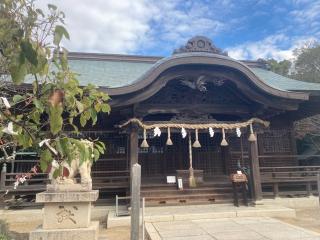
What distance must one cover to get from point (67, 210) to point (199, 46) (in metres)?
7.52

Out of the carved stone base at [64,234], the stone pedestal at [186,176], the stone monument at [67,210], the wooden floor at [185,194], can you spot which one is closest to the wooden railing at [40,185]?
the wooden floor at [185,194]

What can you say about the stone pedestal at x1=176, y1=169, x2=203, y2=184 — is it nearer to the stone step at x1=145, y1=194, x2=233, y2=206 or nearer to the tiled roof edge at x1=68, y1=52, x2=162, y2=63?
the stone step at x1=145, y1=194, x2=233, y2=206

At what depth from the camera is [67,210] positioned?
252 inches

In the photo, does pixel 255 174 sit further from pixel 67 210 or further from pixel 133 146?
pixel 67 210

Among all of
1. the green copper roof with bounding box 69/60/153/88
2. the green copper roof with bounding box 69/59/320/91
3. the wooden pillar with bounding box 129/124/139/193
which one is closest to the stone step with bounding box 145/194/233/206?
the wooden pillar with bounding box 129/124/139/193

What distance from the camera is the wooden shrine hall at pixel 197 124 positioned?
10.1m

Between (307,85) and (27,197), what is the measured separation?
13.4 m

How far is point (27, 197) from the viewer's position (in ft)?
→ 37.0

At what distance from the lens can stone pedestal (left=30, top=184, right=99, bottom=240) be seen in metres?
6.13

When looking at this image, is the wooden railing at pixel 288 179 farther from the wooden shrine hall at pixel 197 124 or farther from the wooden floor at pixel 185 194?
the wooden floor at pixel 185 194

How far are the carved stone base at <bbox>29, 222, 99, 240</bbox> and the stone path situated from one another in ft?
4.87

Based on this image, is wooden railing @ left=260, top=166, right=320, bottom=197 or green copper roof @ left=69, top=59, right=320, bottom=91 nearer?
wooden railing @ left=260, top=166, right=320, bottom=197

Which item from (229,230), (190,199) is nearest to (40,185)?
(190,199)

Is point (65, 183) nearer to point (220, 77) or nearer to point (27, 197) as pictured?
point (27, 197)
